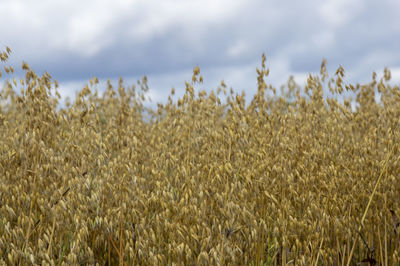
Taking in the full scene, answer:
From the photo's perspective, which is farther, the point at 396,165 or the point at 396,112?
the point at 396,112

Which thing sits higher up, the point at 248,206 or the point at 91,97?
the point at 91,97

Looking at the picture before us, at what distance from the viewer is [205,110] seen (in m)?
5.21

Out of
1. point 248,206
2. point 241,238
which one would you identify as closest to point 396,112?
point 248,206

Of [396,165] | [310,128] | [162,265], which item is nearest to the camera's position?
[162,265]

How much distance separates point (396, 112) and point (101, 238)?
383 centimetres

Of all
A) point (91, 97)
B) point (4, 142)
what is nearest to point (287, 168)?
point (4, 142)

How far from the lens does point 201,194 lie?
2.72m

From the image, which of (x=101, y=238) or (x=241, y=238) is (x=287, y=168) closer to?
(x=241, y=238)

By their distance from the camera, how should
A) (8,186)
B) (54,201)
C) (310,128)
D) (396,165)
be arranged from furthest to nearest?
1. (310,128)
2. (396,165)
3. (8,186)
4. (54,201)

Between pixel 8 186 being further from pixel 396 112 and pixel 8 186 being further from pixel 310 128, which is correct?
pixel 396 112

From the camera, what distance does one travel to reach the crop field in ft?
8.16

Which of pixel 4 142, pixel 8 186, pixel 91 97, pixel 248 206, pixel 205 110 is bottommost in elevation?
pixel 248 206

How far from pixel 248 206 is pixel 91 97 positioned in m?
4.65

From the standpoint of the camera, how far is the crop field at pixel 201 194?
249cm
